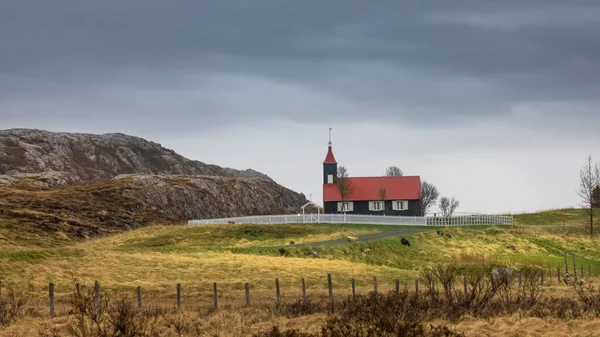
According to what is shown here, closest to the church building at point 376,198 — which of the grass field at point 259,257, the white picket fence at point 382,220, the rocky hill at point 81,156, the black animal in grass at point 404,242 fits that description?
the white picket fence at point 382,220

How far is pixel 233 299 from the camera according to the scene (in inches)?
1441

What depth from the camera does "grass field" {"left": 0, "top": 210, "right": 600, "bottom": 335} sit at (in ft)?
143

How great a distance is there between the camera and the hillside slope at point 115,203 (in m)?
86.8

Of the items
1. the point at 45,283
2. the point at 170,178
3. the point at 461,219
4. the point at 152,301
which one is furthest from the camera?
the point at 170,178

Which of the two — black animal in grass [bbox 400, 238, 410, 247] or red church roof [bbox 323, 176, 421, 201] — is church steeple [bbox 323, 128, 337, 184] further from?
black animal in grass [bbox 400, 238, 410, 247]

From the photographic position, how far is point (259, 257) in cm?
5550

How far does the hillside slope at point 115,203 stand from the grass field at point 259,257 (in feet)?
24.8

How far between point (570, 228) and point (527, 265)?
102ft

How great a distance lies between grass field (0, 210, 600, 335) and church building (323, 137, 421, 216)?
45.5 ft

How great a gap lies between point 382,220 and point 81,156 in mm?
105459

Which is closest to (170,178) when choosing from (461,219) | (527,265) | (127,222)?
(127,222)

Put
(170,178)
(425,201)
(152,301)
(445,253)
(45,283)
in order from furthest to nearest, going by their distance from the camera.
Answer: (170,178) < (425,201) < (445,253) < (45,283) < (152,301)

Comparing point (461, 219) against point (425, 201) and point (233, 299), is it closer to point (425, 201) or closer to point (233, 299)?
point (425, 201)

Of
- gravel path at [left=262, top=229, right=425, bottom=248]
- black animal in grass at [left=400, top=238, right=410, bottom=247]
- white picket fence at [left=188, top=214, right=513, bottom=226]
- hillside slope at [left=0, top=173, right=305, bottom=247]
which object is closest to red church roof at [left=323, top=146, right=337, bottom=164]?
white picket fence at [left=188, top=214, right=513, bottom=226]
